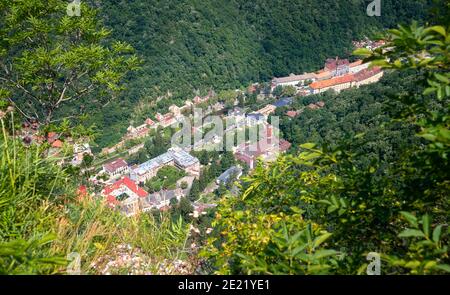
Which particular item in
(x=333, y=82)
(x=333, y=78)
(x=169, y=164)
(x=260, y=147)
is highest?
(x=333, y=78)

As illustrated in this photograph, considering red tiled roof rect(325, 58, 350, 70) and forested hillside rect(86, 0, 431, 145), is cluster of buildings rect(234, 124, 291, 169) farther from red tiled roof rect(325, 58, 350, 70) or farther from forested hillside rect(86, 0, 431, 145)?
red tiled roof rect(325, 58, 350, 70)

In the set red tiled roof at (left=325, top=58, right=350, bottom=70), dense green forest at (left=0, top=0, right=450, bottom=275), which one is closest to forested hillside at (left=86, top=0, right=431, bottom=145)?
red tiled roof at (left=325, top=58, right=350, bottom=70)

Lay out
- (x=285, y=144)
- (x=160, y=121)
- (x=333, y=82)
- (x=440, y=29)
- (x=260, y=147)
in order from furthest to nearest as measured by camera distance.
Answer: (x=333, y=82) → (x=160, y=121) → (x=260, y=147) → (x=285, y=144) → (x=440, y=29)

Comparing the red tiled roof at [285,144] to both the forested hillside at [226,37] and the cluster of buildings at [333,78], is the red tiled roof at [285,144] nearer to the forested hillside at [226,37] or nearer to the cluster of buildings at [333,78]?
the cluster of buildings at [333,78]

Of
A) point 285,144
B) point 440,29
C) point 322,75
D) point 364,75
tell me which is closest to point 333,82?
point 364,75

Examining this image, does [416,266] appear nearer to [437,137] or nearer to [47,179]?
[437,137]

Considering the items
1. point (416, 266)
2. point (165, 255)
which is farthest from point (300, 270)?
point (165, 255)

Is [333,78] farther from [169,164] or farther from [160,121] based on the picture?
[169,164]
